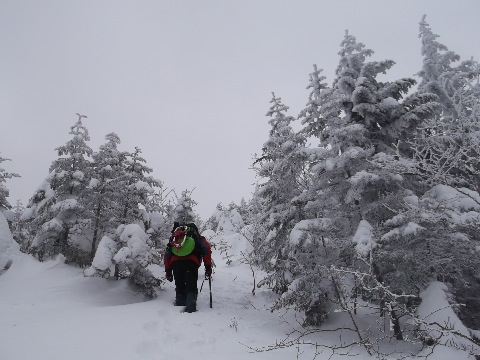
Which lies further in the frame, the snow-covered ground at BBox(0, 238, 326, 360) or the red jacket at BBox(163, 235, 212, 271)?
the red jacket at BBox(163, 235, 212, 271)

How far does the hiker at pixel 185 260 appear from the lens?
32.0 feet

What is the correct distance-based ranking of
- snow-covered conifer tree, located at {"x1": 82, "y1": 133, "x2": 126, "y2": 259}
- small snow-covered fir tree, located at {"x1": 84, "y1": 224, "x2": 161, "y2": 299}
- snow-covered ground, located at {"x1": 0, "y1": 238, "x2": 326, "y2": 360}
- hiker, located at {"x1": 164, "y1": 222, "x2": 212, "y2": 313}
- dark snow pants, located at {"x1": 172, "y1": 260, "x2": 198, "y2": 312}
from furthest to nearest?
snow-covered conifer tree, located at {"x1": 82, "y1": 133, "x2": 126, "y2": 259}, small snow-covered fir tree, located at {"x1": 84, "y1": 224, "x2": 161, "y2": 299}, hiker, located at {"x1": 164, "y1": 222, "x2": 212, "y2": 313}, dark snow pants, located at {"x1": 172, "y1": 260, "x2": 198, "y2": 312}, snow-covered ground, located at {"x1": 0, "y1": 238, "x2": 326, "y2": 360}

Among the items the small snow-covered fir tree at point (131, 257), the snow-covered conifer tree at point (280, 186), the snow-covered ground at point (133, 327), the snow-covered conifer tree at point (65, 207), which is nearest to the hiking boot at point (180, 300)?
the snow-covered ground at point (133, 327)

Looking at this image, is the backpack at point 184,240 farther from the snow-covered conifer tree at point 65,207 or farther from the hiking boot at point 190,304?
the snow-covered conifer tree at point 65,207

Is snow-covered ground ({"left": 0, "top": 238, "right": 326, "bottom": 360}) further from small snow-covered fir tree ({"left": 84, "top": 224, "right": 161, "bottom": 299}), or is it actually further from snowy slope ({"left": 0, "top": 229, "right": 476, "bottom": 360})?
small snow-covered fir tree ({"left": 84, "top": 224, "right": 161, "bottom": 299})

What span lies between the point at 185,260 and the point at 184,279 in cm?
58

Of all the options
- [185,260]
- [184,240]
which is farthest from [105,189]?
[185,260]

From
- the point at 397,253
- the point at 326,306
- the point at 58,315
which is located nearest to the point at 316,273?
the point at 326,306

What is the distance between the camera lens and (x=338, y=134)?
9.58m

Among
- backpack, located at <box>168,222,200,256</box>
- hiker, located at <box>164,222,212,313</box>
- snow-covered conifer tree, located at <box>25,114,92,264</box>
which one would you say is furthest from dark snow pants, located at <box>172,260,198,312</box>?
snow-covered conifer tree, located at <box>25,114,92,264</box>

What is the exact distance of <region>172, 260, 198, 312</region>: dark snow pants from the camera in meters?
9.65

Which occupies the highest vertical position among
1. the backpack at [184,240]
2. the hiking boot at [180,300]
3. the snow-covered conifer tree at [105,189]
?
the snow-covered conifer tree at [105,189]

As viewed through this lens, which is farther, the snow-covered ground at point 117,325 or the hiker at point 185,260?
the hiker at point 185,260

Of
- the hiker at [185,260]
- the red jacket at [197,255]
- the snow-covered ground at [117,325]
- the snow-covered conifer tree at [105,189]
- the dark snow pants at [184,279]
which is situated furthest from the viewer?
the snow-covered conifer tree at [105,189]
